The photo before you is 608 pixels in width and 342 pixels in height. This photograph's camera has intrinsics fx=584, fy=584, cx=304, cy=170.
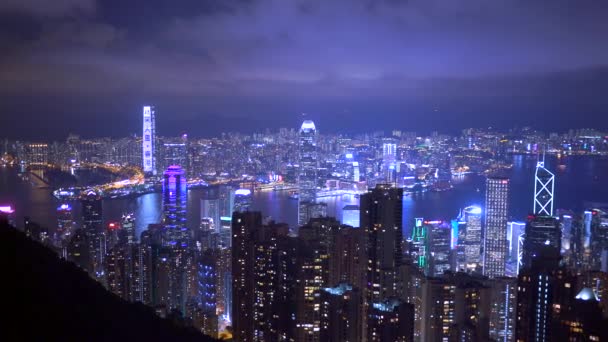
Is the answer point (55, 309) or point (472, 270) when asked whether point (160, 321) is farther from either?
point (472, 270)

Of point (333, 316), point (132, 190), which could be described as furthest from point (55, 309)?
point (132, 190)

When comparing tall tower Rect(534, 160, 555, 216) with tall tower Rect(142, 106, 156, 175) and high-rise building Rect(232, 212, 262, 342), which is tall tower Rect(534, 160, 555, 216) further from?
tall tower Rect(142, 106, 156, 175)

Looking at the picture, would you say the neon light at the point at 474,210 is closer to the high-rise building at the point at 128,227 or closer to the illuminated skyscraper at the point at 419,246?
the illuminated skyscraper at the point at 419,246

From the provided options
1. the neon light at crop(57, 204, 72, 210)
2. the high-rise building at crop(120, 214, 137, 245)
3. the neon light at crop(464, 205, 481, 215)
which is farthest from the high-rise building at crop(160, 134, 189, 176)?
the neon light at crop(464, 205, 481, 215)

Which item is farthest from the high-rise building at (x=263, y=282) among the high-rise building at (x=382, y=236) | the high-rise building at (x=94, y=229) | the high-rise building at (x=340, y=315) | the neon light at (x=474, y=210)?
the neon light at (x=474, y=210)

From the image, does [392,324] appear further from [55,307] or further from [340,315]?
[55,307]

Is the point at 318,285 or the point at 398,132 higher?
the point at 398,132
